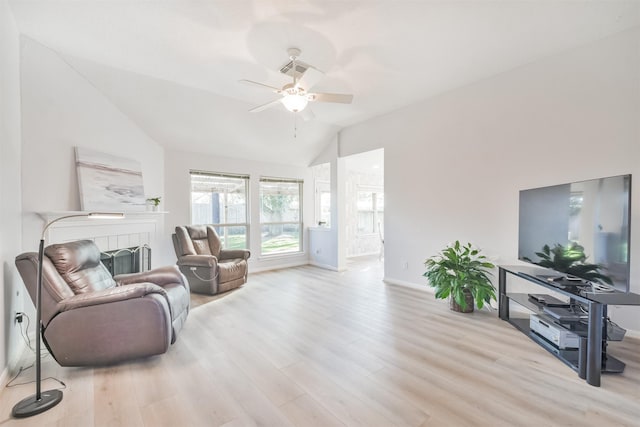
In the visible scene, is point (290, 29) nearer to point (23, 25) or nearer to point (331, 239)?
point (23, 25)

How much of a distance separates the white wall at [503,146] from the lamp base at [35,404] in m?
4.04

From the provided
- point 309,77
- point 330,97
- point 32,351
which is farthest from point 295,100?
point 32,351

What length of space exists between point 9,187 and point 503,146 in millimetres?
4863

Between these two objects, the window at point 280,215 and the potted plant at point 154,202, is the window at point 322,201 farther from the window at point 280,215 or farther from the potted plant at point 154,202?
the potted plant at point 154,202

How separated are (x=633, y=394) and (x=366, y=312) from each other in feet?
6.97

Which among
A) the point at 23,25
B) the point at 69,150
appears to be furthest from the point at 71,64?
the point at 69,150

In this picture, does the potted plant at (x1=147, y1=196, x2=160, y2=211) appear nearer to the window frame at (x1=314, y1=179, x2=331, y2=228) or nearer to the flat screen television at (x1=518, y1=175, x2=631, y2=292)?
the window frame at (x1=314, y1=179, x2=331, y2=228)

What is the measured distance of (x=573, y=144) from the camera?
280 centimetres

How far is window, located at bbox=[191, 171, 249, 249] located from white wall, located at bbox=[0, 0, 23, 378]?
2.61 meters

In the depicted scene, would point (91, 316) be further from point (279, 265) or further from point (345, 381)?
point (279, 265)

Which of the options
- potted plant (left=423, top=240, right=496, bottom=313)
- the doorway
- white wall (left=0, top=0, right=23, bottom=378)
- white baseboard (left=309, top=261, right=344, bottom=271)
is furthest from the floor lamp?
the doorway

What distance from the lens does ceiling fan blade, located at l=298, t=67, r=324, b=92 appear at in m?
2.41

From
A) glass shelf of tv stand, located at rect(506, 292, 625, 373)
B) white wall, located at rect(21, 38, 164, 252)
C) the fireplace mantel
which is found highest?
white wall, located at rect(21, 38, 164, 252)

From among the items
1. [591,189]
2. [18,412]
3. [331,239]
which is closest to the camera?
[18,412]
